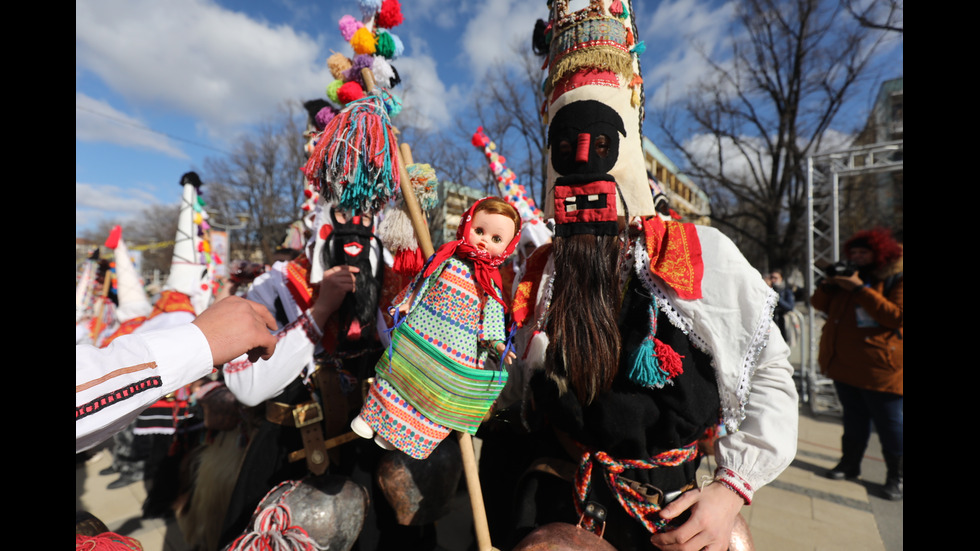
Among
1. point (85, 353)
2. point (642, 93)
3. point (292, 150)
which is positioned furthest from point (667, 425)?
point (292, 150)

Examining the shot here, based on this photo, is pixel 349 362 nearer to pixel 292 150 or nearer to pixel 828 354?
pixel 828 354

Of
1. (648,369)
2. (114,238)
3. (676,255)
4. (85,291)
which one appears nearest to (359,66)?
(676,255)

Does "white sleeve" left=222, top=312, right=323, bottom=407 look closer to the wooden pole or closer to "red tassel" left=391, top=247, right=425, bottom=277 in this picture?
"red tassel" left=391, top=247, right=425, bottom=277

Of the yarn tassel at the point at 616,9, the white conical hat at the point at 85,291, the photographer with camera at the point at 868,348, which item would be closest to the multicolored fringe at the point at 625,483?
the yarn tassel at the point at 616,9

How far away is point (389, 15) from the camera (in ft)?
6.07

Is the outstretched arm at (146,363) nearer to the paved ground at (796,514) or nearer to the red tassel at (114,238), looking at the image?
the paved ground at (796,514)

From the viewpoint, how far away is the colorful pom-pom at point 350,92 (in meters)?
1.66

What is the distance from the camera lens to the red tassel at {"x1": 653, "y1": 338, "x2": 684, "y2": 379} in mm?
1268

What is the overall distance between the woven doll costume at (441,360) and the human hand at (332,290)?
1.79 feet

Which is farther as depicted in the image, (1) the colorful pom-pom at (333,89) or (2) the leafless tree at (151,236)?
(2) the leafless tree at (151,236)

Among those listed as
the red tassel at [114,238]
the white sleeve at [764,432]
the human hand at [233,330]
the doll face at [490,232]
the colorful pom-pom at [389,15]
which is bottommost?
the white sleeve at [764,432]

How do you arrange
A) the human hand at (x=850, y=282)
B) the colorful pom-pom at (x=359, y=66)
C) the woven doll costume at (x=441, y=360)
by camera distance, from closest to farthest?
the woven doll costume at (x=441, y=360), the colorful pom-pom at (x=359, y=66), the human hand at (x=850, y=282)

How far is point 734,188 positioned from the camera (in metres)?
12.7

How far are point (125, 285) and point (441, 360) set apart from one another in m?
4.66
